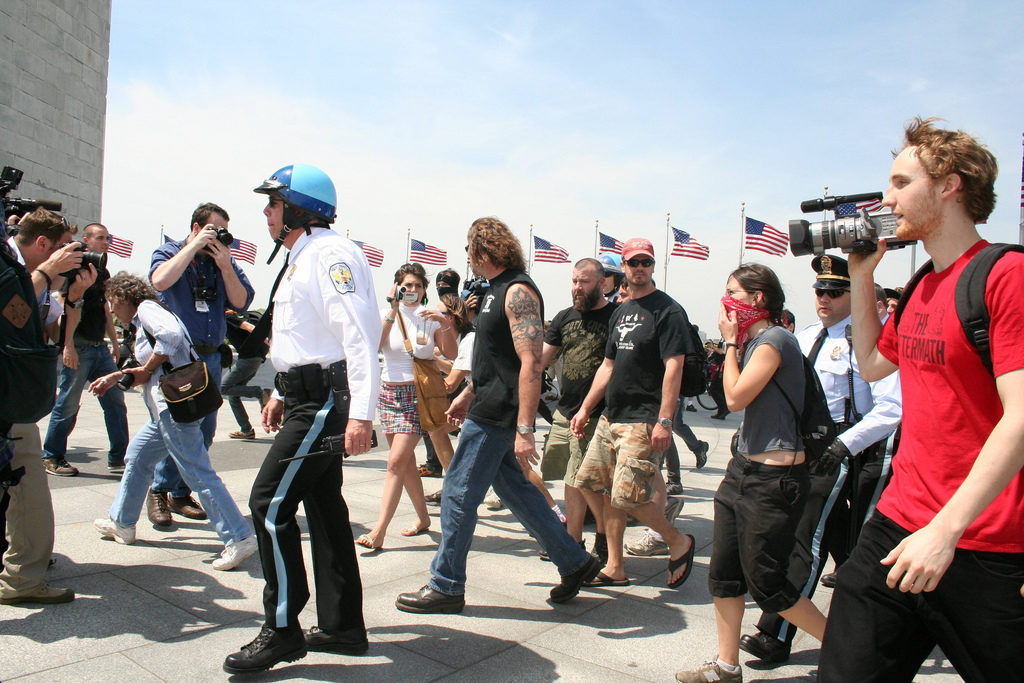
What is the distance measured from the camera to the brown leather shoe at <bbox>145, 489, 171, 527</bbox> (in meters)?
5.15

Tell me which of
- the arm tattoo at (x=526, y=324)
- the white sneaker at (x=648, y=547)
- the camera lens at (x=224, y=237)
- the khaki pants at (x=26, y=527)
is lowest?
the white sneaker at (x=648, y=547)

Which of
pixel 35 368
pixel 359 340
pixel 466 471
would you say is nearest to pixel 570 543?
pixel 466 471

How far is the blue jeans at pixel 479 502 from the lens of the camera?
3.80 metres

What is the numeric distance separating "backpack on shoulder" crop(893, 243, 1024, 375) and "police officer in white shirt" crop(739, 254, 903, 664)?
1.55 meters

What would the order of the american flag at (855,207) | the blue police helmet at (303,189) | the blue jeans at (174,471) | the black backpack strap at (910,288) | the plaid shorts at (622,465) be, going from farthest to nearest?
the blue jeans at (174,471)
the plaid shorts at (622,465)
the blue police helmet at (303,189)
the american flag at (855,207)
the black backpack strap at (910,288)

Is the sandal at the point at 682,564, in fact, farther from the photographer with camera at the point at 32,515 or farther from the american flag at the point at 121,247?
the american flag at the point at 121,247

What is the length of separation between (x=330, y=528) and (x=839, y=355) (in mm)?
2907

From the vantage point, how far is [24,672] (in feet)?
9.67

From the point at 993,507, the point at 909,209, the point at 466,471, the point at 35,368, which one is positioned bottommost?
the point at 466,471

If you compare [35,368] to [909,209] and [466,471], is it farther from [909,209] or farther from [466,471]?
[909,209]

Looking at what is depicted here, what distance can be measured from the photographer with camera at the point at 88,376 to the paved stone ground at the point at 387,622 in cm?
139

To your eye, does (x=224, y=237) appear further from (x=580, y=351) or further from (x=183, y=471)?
(x=580, y=351)

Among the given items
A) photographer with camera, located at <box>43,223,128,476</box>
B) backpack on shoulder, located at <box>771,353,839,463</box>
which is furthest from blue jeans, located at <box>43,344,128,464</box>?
backpack on shoulder, located at <box>771,353,839,463</box>

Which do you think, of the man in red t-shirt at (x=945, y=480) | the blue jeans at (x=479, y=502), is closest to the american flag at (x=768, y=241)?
the blue jeans at (x=479, y=502)
